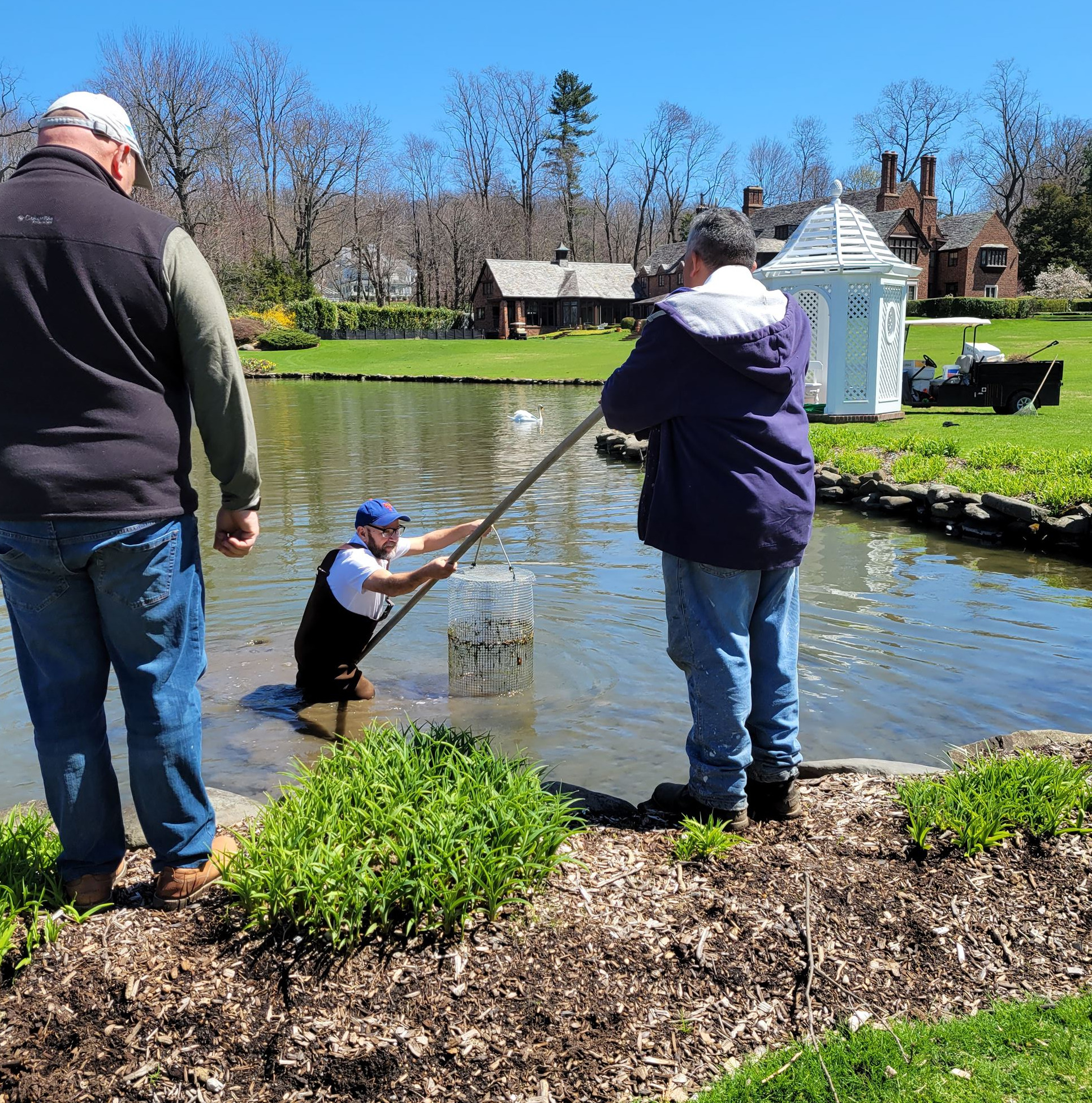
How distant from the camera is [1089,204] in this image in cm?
6162

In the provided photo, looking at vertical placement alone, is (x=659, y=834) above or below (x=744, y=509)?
below

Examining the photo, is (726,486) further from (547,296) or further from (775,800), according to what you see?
(547,296)

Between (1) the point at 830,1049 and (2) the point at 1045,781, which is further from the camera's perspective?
(2) the point at 1045,781

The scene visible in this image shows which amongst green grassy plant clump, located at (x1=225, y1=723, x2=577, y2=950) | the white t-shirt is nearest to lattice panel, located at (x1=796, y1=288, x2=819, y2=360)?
the white t-shirt

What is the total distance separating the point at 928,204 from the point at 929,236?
7.39 feet

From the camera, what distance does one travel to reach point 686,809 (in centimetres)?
397

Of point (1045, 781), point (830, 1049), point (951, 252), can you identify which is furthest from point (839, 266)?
point (951, 252)

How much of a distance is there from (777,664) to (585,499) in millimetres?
10766

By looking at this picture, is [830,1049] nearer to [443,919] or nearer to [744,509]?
[443,919]

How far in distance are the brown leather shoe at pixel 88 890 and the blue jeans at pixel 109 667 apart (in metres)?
0.03

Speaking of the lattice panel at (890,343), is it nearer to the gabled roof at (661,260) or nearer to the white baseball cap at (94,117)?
the white baseball cap at (94,117)

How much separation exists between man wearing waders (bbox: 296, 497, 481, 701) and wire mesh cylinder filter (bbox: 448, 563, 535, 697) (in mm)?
367

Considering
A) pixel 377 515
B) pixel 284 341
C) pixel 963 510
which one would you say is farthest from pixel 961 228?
pixel 377 515

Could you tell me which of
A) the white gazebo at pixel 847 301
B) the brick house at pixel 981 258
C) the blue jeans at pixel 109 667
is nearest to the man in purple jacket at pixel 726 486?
the blue jeans at pixel 109 667
